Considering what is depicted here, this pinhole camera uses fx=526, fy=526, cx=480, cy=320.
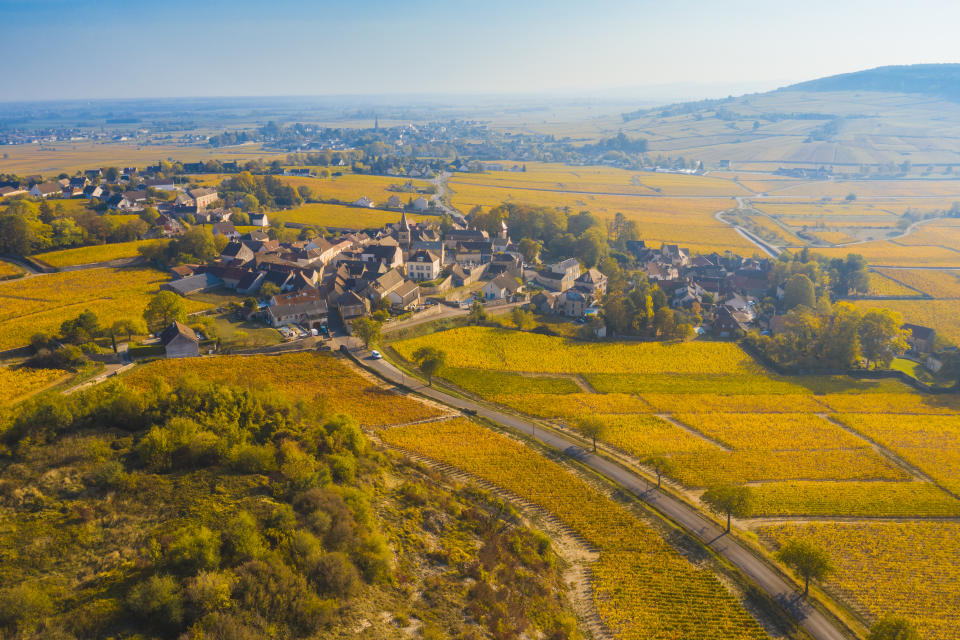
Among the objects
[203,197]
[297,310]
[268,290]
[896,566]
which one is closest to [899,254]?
[896,566]

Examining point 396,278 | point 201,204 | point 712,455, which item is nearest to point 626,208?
point 396,278

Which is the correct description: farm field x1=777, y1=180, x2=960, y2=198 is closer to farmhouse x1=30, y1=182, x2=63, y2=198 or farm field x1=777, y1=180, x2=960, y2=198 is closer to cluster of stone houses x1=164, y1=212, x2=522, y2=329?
cluster of stone houses x1=164, y1=212, x2=522, y2=329

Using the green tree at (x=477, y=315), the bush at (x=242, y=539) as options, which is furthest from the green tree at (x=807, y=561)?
the green tree at (x=477, y=315)

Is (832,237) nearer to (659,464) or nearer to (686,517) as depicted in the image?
(659,464)

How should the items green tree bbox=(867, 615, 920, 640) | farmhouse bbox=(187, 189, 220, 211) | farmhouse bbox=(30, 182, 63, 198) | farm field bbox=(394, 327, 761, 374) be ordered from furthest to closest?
farmhouse bbox=(30, 182, 63, 198)
farmhouse bbox=(187, 189, 220, 211)
farm field bbox=(394, 327, 761, 374)
green tree bbox=(867, 615, 920, 640)

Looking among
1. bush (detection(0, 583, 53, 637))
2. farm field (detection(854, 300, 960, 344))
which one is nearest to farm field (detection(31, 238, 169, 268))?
bush (detection(0, 583, 53, 637))

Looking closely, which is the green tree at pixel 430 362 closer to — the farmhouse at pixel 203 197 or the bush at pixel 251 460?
the bush at pixel 251 460

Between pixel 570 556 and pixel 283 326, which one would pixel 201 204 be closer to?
pixel 283 326
